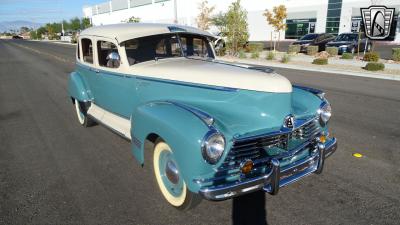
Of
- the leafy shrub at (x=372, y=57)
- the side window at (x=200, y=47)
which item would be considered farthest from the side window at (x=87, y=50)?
the leafy shrub at (x=372, y=57)

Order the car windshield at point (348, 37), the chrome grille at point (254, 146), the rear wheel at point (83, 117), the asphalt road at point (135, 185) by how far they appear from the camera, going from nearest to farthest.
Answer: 1. the chrome grille at point (254, 146)
2. the asphalt road at point (135, 185)
3. the rear wheel at point (83, 117)
4. the car windshield at point (348, 37)

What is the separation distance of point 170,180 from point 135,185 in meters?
0.69

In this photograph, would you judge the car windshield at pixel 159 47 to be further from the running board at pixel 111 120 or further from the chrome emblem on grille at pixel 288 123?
the chrome emblem on grille at pixel 288 123

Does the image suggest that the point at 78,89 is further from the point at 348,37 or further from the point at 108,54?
the point at 348,37

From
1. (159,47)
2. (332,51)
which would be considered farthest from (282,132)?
(332,51)

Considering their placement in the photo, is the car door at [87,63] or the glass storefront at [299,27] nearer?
the car door at [87,63]

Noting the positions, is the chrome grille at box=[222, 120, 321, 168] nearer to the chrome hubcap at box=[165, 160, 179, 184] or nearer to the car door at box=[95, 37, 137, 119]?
the chrome hubcap at box=[165, 160, 179, 184]

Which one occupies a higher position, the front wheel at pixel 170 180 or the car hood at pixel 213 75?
the car hood at pixel 213 75

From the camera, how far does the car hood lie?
3.46m

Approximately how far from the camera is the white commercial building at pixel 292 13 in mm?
39219

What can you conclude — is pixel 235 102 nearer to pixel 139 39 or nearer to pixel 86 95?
pixel 139 39

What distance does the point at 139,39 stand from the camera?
182 inches

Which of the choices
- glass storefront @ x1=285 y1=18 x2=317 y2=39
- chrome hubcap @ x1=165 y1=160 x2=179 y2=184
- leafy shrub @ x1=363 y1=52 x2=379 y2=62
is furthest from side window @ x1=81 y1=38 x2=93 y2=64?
glass storefront @ x1=285 y1=18 x2=317 y2=39

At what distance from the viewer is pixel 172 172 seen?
3410 mm
